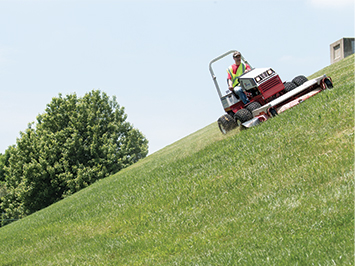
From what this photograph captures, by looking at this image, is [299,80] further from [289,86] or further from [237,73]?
[237,73]

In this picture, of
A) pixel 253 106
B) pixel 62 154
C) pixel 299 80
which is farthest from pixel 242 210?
pixel 62 154

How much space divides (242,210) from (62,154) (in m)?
37.4

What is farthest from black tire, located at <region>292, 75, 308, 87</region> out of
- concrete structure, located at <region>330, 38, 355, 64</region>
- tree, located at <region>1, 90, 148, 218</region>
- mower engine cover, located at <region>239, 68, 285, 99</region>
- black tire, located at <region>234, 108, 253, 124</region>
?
tree, located at <region>1, 90, 148, 218</region>

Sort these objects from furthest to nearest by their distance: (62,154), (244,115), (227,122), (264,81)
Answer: (62,154) < (227,122) < (244,115) < (264,81)

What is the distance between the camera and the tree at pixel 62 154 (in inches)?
1630

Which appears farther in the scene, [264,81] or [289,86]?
[289,86]

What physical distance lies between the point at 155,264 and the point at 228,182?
2654 millimetres

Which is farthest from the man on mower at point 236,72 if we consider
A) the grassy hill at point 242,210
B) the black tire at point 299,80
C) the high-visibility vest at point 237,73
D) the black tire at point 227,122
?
the grassy hill at point 242,210

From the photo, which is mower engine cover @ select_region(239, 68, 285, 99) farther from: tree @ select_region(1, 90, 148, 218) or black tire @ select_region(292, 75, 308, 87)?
tree @ select_region(1, 90, 148, 218)

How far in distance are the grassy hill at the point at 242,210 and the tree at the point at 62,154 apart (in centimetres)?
2968

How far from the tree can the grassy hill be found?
29.7m

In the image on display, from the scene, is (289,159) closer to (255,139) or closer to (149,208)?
(255,139)

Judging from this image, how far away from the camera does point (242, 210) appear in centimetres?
714

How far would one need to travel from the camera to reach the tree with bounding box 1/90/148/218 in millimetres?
41400
